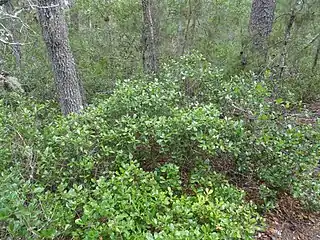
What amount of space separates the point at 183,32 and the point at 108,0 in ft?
5.51

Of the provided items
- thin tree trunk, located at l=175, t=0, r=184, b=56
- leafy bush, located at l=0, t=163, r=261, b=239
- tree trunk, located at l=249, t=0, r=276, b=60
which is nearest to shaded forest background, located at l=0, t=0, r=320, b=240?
leafy bush, located at l=0, t=163, r=261, b=239

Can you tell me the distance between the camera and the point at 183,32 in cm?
692

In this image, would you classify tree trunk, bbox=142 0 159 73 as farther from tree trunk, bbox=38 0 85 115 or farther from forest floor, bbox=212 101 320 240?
forest floor, bbox=212 101 320 240

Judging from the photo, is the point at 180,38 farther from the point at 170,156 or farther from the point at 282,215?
the point at 282,215

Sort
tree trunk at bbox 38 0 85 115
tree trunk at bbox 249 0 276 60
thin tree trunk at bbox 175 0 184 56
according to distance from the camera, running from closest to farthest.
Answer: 1. tree trunk at bbox 38 0 85 115
2. tree trunk at bbox 249 0 276 60
3. thin tree trunk at bbox 175 0 184 56

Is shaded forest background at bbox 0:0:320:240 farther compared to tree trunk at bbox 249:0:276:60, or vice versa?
tree trunk at bbox 249:0:276:60

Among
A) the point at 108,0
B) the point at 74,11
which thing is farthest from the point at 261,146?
the point at 74,11

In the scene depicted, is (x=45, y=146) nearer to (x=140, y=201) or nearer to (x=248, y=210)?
(x=140, y=201)

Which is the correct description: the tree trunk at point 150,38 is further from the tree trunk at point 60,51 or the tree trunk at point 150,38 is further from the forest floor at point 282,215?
the forest floor at point 282,215

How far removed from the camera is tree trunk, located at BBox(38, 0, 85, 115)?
5.04m

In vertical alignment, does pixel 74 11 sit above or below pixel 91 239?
above

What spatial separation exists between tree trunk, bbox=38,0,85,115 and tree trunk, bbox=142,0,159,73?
160 centimetres

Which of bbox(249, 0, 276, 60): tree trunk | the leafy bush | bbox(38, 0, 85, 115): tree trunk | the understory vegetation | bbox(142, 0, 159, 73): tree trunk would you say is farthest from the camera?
bbox(142, 0, 159, 73): tree trunk

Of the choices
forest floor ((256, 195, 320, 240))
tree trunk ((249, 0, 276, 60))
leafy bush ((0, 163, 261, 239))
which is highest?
tree trunk ((249, 0, 276, 60))
